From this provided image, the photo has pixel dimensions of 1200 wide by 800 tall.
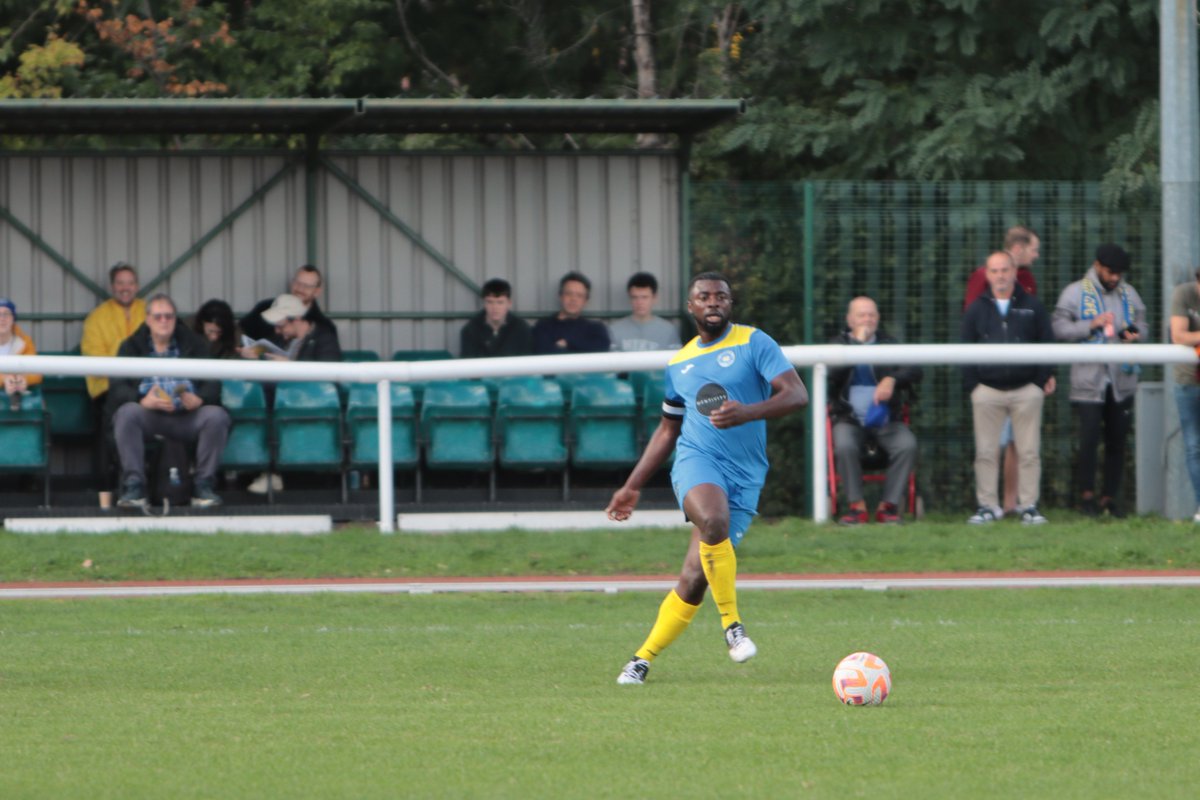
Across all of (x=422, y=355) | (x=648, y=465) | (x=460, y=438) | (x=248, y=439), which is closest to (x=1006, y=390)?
(x=460, y=438)

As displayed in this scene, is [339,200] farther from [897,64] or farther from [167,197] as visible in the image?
[897,64]

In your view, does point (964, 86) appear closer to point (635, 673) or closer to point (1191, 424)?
point (1191, 424)

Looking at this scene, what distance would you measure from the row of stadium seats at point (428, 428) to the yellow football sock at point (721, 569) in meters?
6.67

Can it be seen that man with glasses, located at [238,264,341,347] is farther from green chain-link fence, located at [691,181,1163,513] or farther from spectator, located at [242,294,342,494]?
green chain-link fence, located at [691,181,1163,513]

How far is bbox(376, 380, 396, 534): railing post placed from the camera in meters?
14.0

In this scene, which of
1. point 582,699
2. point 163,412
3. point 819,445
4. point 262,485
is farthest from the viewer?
point 262,485

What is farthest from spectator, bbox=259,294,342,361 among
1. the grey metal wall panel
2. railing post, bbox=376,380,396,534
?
railing post, bbox=376,380,396,534

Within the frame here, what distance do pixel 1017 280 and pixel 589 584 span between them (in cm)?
483

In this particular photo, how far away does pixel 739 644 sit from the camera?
831 cm

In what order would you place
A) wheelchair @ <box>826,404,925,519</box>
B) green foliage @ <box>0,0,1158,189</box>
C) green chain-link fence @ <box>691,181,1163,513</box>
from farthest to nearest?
green foliage @ <box>0,0,1158,189</box>, green chain-link fence @ <box>691,181,1163,513</box>, wheelchair @ <box>826,404,925,519</box>

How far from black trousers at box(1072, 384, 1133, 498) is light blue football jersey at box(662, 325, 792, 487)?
7148 mm

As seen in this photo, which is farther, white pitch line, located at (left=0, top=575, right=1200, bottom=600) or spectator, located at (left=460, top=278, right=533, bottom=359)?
spectator, located at (left=460, top=278, right=533, bottom=359)

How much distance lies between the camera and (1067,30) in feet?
57.6

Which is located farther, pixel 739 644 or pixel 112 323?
pixel 112 323
